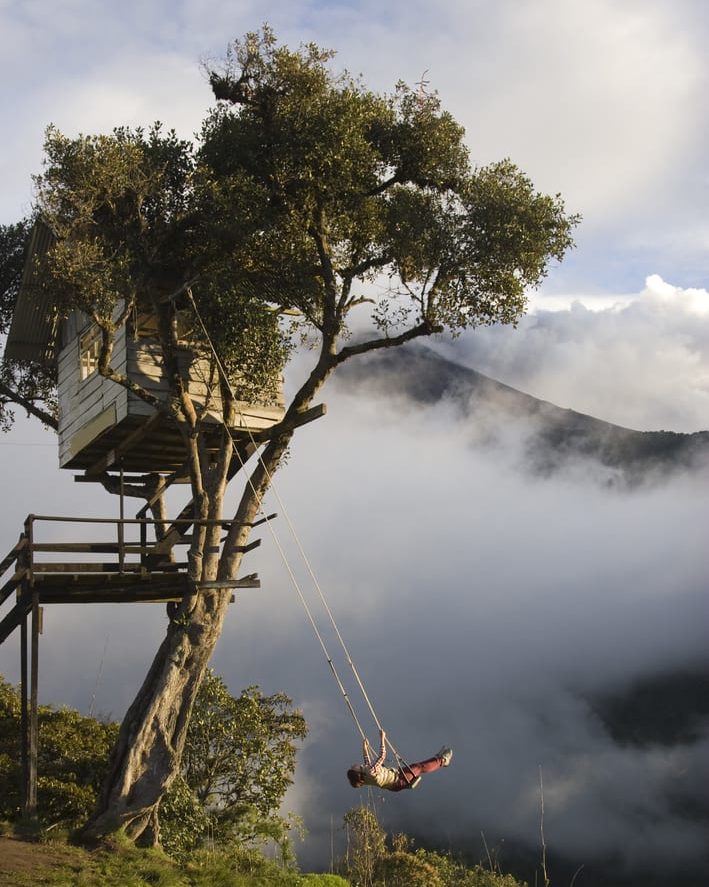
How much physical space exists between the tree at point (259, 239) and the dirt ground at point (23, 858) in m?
2.34

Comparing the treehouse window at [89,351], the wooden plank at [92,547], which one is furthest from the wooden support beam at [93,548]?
the treehouse window at [89,351]

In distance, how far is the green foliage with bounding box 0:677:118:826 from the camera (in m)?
22.3

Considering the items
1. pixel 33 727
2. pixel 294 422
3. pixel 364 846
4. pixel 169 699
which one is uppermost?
pixel 294 422

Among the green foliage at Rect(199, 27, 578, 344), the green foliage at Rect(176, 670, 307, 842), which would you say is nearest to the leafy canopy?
the green foliage at Rect(199, 27, 578, 344)

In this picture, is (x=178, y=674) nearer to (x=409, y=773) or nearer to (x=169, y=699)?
(x=169, y=699)

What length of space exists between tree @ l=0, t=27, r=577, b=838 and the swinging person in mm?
4570

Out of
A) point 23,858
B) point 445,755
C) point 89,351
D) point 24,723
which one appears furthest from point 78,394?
point 445,755

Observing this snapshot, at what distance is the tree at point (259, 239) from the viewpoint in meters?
22.0

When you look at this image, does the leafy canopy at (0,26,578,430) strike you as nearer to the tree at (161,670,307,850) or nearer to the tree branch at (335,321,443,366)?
the tree branch at (335,321,443,366)

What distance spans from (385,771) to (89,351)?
12689 millimetres

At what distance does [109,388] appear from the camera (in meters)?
24.2

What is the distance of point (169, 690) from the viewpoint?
21453 millimetres

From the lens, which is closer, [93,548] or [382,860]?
[93,548]

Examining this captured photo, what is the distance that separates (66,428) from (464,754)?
81879 millimetres
